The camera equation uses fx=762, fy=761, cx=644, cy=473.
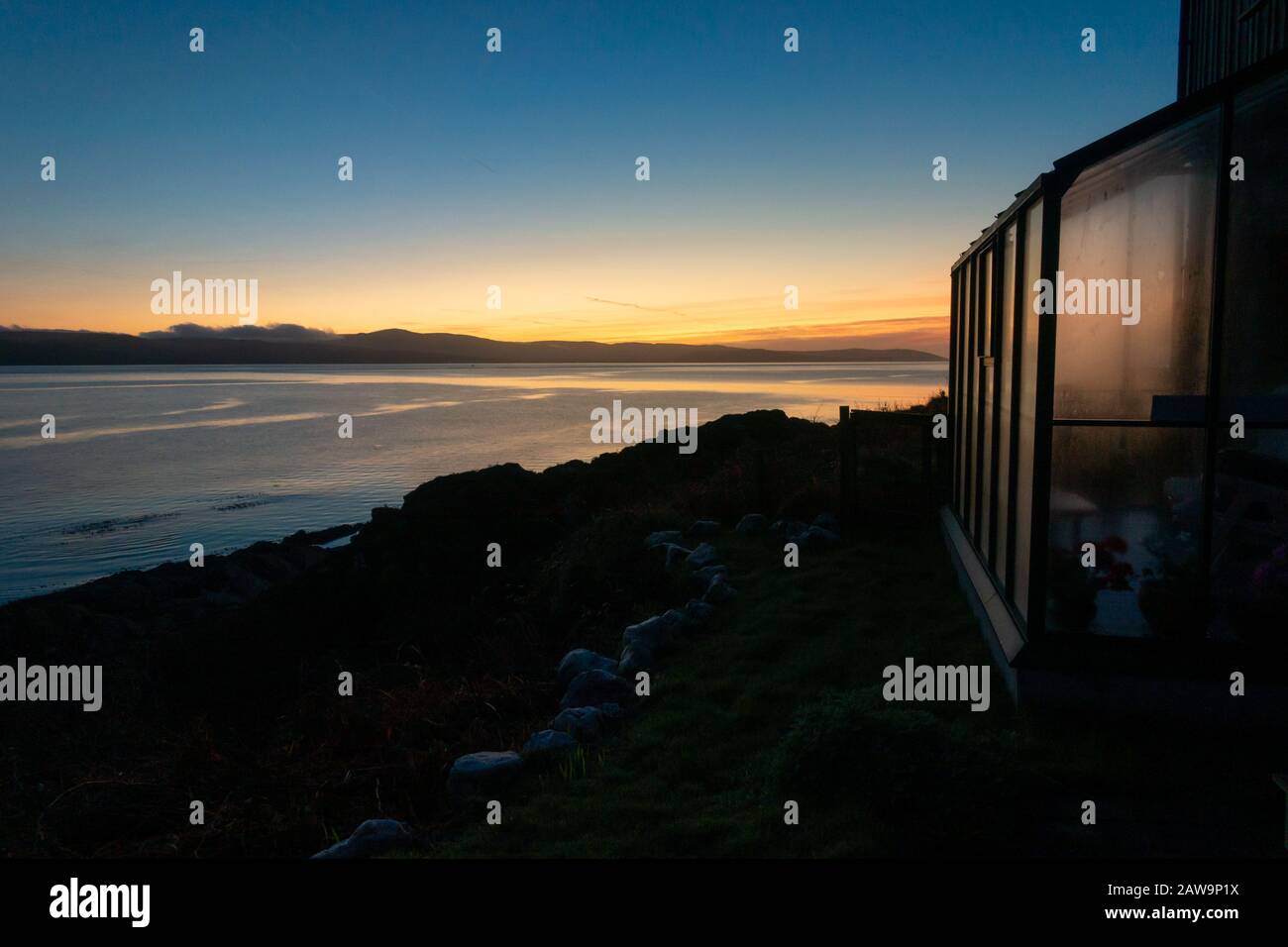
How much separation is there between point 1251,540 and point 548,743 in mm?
5629

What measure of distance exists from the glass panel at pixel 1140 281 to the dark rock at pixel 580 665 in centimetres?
495

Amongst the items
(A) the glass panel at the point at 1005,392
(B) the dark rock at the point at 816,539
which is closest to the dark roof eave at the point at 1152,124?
(A) the glass panel at the point at 1005,392

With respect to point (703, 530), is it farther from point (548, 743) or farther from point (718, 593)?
point (548, 743)

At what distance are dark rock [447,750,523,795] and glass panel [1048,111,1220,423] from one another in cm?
526

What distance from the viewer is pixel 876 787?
4676 mm

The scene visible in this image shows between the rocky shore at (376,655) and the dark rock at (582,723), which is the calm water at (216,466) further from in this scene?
the dark rock at (582,723)

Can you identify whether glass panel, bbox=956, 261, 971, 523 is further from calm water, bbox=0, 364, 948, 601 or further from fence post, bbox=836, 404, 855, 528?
calm water, bbox=0, 364, 948, 601

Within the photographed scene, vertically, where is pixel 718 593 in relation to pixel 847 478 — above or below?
below

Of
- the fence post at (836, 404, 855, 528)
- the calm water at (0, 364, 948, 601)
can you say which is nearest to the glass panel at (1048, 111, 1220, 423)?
the fence post at (836, 404, 855, 528)

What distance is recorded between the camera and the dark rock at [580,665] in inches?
315

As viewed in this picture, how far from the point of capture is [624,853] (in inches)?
181

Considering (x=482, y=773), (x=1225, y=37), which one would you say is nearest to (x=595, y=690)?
(x=482, y=773)

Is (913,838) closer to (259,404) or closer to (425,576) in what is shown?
(425,576)
